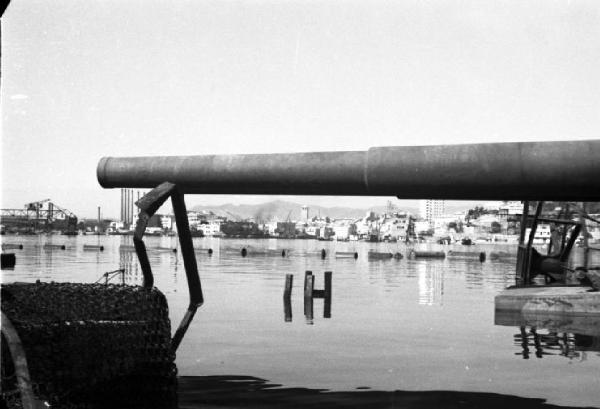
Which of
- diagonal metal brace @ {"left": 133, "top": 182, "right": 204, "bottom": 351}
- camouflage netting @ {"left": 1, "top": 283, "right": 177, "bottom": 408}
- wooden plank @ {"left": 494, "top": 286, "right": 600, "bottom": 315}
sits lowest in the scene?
wooden plank @ {"left": 494, "top": 286, "right": 600, "bottom": 315}

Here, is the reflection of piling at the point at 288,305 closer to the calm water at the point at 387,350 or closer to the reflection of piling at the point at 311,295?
the calm water at the point at 387,350

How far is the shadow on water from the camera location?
1238 cm

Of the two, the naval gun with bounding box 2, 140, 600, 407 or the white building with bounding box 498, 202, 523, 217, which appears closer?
the naval gun with bounding box 2, 140, 600, 407

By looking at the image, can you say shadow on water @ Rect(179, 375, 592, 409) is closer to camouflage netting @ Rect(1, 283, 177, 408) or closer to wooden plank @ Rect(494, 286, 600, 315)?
camouflage netting @ Rect(1, 283, 177, 408)

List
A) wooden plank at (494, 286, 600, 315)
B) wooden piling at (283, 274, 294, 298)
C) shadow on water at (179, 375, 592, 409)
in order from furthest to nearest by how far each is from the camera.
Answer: wooden piling at (283, 274, 294, 298)
wooden plank at (494, 286, 600, 315)
shadow on water at (179, 375, 592, 409)

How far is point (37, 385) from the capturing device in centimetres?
555

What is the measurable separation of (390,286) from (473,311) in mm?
21668

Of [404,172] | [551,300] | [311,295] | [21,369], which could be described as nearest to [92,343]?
[21,369]

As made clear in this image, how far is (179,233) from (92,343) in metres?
1.01

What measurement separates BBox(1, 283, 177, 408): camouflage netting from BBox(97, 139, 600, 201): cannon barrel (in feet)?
3.10

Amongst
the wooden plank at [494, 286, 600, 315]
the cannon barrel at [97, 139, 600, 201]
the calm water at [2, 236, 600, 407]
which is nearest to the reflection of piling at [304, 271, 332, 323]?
the calm water at [2, 236, 600, 407]

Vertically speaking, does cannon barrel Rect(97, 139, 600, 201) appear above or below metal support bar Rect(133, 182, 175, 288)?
above

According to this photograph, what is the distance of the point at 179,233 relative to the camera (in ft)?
19.1

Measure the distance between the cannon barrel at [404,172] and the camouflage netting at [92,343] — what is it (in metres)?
0.95
